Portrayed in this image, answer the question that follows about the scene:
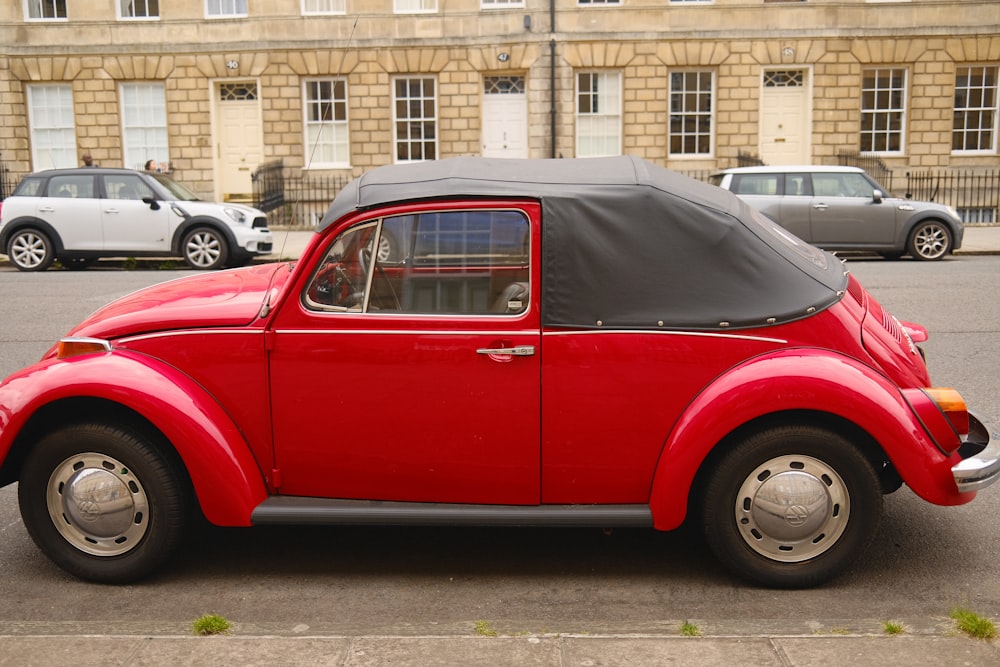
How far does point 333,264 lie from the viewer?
177 inches

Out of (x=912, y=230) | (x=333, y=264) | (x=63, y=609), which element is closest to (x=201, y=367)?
(x=333, y=264)

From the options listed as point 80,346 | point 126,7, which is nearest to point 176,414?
point 80,346

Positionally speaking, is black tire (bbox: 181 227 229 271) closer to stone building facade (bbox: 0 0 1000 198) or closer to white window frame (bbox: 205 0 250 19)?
stone building facade (bbox: 0 0 1000 198)

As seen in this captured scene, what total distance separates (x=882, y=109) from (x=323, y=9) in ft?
48.8

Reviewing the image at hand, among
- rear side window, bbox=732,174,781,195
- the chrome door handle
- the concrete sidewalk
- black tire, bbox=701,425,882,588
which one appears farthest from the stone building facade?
the concrete sidewalk

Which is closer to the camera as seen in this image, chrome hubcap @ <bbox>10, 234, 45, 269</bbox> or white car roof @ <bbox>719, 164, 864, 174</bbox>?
chrome hubcap @ <bbox>10, 234, 45, 269</bbox>

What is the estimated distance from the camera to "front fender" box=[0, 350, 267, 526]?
434 cm

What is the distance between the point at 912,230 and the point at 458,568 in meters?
15.3

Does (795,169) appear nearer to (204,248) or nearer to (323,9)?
(204,248)

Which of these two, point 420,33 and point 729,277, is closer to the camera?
point 729,277

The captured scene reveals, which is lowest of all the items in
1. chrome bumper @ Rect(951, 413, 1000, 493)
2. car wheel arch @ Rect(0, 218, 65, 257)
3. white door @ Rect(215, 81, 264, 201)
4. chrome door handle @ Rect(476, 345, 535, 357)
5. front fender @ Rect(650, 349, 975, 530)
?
chrome bumper @ Rect(951, 413, 1000, 493)

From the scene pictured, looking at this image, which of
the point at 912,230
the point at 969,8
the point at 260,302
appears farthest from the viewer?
the point at 969,8

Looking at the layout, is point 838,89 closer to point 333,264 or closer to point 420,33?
point 420,33

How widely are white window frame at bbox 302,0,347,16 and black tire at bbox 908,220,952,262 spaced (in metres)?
15.9
